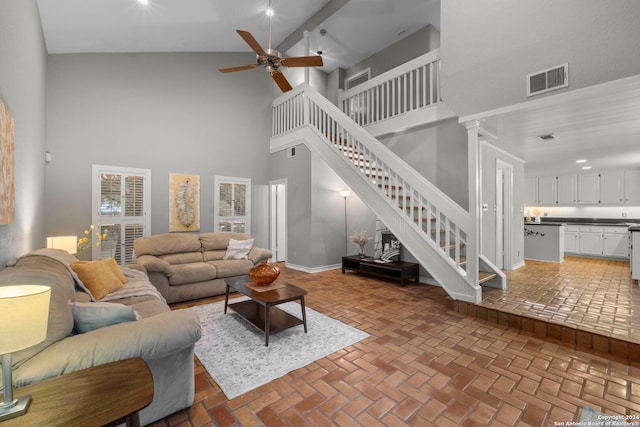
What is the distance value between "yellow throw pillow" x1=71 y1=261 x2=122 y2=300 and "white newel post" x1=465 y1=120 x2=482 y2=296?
4.06 metres

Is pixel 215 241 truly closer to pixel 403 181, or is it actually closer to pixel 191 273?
pixel 191 273

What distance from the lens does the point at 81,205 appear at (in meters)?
4.66

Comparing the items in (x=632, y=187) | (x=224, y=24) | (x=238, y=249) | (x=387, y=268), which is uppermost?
(x=224, y=24)

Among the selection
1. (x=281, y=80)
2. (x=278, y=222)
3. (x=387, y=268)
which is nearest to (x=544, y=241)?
(x=387, y=268)

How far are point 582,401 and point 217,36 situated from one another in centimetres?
689

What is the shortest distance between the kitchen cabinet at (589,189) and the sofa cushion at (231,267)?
328 inches

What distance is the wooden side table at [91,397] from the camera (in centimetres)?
98

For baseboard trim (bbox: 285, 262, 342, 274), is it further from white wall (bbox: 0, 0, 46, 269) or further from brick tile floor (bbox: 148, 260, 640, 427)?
white wall (bbox: 0, 0, 46, 269)

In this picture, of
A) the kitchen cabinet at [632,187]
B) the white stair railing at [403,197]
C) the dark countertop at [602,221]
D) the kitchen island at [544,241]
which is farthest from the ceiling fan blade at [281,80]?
the kitchen cabinet at [632,187]

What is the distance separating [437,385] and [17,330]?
2.38m

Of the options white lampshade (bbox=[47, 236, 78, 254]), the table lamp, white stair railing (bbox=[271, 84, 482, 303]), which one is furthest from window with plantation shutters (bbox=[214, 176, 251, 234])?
the table lamp

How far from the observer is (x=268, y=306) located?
270cm

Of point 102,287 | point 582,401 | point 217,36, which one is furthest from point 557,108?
point 217,36

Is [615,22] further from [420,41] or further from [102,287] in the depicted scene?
[102,287]
